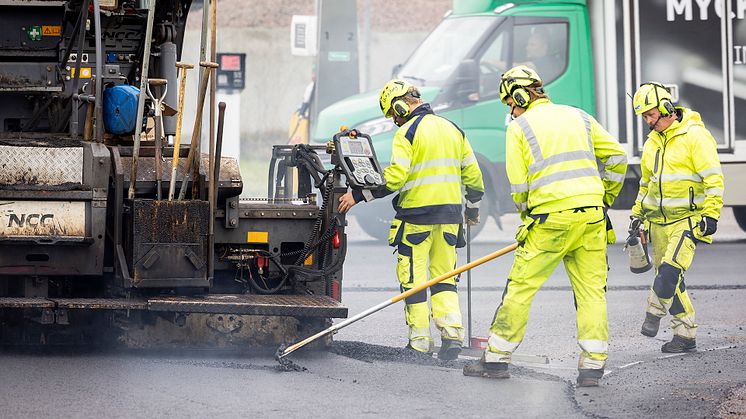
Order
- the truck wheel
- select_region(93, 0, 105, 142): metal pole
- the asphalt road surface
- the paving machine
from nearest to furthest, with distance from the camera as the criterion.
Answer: the asphalt road surface < the paving machine < select_region(93, 0, 105, 142): metal pole < the truck wheel

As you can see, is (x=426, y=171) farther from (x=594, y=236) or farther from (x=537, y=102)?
(x=594, y=236)

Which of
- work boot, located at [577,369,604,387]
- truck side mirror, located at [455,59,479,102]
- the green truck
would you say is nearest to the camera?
work boot, located at [577,369,604,387]

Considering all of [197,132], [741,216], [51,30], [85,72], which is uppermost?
[51,30]

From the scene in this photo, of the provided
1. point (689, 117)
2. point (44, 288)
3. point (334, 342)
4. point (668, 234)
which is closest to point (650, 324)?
point (668, 234)

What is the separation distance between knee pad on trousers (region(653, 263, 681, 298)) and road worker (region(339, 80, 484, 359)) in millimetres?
1348

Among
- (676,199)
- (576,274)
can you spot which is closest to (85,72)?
(576,274)

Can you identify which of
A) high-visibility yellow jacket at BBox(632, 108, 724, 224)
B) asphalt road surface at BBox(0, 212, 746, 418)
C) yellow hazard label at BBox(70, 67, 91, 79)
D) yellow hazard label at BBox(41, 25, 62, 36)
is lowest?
asphalt road surface at BBox(0, 212, 746, 418)

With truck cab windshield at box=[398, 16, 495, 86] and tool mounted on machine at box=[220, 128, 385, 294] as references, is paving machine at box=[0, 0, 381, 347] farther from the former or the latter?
truck cab windshield at box=[398, 16, 495, 86]

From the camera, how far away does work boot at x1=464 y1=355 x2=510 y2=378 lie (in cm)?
796

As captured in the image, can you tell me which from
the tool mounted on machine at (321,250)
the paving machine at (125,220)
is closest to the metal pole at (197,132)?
the paving machine at (125,220)

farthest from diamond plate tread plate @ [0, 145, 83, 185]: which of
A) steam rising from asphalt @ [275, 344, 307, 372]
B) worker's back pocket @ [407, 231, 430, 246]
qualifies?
worker's back pocket @ [407, 231, 430, 246]

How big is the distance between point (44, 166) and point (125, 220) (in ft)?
1.83

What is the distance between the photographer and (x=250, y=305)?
810cm

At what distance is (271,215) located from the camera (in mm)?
8867
